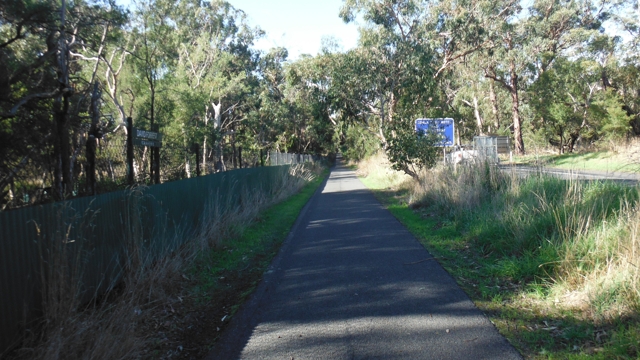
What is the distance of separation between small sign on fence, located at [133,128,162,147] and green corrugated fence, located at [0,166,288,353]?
3.01 ft

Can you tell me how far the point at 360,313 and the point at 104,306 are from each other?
2884mm

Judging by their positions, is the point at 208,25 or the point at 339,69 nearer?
the point at 339,69

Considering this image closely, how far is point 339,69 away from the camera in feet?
70.6

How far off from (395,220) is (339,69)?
10.9 metres

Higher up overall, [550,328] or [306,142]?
[306,142]

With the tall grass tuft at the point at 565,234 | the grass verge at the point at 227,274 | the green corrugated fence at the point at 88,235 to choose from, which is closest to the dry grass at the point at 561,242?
the tall grass tuft at the point at 565,234

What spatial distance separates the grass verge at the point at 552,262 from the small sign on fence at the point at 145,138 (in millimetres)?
5436

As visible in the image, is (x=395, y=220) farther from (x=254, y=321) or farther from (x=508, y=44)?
(x=508, y=44)

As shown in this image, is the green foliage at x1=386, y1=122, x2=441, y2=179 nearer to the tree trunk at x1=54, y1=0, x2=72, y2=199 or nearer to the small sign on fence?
the small sign on fence

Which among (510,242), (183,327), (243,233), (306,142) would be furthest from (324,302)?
(306,142)

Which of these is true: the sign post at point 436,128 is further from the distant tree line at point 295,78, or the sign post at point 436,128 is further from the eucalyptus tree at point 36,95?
the eucalyptus tree at point 36,95

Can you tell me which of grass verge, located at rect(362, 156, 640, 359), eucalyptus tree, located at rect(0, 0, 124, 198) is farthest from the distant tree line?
grass verge, located at rect(362, 156, 640, 359)

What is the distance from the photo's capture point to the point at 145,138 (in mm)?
8562

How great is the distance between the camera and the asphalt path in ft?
14.7
